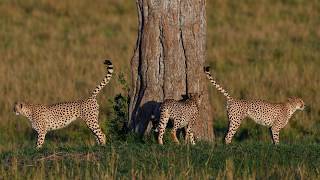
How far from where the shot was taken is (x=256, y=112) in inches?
510

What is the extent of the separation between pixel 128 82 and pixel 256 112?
5185mm

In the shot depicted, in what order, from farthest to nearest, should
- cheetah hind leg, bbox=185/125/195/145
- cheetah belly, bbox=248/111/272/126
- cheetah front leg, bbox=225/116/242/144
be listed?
cheetah belly, bbox=248/111/272/126 → cheetah front leg, bbox=225/116/242/144 → cheetah hind leg, bbox=185/125/195/145

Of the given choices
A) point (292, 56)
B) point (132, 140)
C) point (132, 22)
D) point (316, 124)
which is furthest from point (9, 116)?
point (132, 22)

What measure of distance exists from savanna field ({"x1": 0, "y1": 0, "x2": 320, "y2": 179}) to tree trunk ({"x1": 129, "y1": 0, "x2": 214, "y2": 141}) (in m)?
0.53

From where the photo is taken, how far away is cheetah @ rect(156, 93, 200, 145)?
11953mm

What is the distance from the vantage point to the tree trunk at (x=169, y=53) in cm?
1254

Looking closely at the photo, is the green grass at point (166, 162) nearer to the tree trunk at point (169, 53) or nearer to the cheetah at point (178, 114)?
the cheetah at point (178, 114)

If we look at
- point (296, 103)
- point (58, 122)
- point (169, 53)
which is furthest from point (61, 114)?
point (296, 103)

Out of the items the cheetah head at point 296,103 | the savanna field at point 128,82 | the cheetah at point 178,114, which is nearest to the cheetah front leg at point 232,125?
the savanna field at point 128,82

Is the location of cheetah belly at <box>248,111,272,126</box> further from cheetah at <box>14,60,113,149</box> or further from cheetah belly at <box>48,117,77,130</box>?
cheetah belly at <box>48,117,77,130</box>

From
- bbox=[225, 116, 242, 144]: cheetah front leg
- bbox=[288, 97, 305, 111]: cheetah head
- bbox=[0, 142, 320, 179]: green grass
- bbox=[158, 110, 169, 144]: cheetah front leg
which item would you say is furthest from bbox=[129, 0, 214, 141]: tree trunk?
bbox=[0, 142, 320, 179]: green grass

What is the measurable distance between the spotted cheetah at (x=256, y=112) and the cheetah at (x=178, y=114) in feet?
2.15

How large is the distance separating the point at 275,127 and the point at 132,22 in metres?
→ 12.6

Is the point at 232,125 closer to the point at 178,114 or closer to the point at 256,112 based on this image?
the point at 256,112
